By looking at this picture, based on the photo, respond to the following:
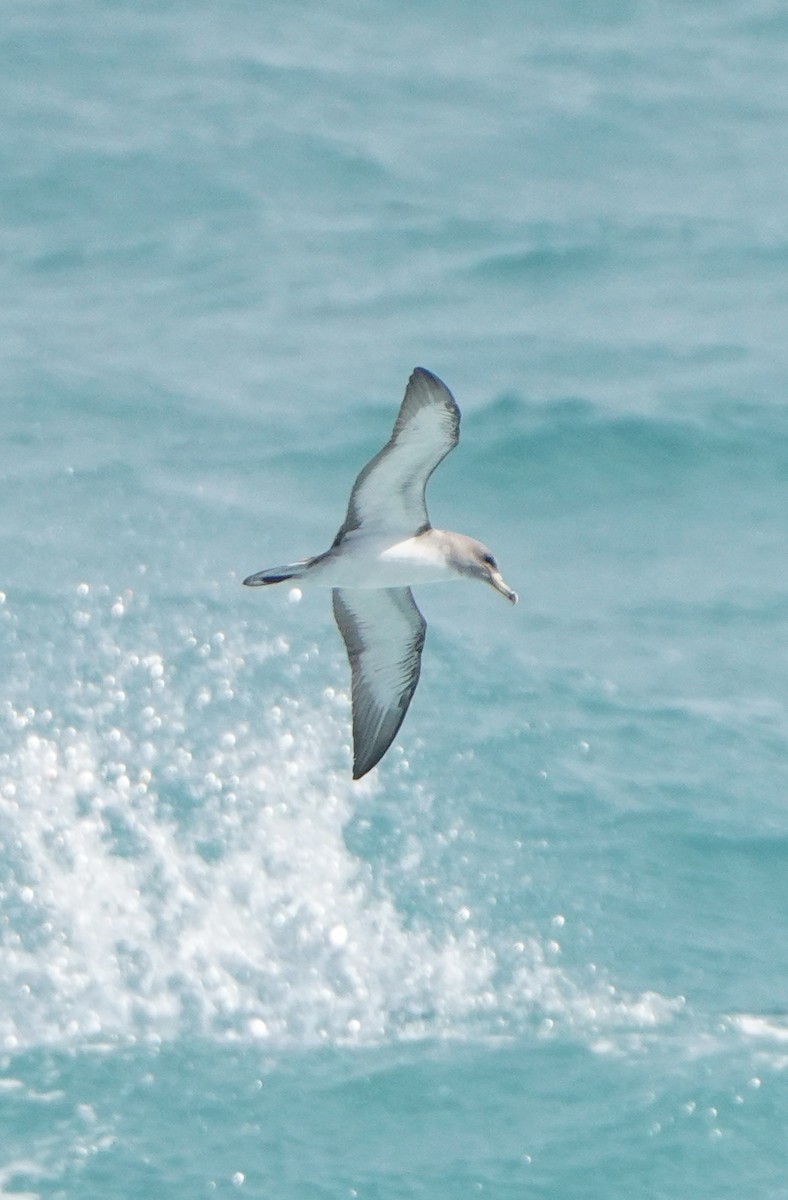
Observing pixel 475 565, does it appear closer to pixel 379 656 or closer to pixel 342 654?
pixel 379 656

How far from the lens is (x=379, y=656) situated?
13.8m

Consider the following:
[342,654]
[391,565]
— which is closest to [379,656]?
[391,565]

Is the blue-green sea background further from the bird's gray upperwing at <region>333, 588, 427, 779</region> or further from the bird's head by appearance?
the bird's head

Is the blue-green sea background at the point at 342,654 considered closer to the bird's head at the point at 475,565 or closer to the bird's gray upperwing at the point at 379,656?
the bird's gray upperwing at the point at 379,656

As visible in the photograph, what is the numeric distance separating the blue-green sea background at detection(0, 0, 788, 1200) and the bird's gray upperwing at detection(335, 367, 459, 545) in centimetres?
588

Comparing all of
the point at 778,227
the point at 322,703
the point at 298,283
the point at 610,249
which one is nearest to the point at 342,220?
the point at 298,283

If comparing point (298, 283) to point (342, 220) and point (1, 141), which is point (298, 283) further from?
point (1, 141)

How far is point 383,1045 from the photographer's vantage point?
1722 cm

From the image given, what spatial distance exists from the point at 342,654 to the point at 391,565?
23.4 ft

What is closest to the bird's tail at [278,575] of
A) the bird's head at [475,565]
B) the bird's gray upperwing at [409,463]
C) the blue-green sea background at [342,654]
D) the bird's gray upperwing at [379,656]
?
the bird's gray upperwing at [409,463]

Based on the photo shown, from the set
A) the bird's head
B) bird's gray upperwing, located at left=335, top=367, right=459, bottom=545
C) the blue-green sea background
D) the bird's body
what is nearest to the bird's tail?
the bird's body

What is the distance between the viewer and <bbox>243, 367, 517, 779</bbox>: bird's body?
40.5ft

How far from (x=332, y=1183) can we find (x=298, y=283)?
13.4 meters

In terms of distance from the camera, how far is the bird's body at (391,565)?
40.5 ft
